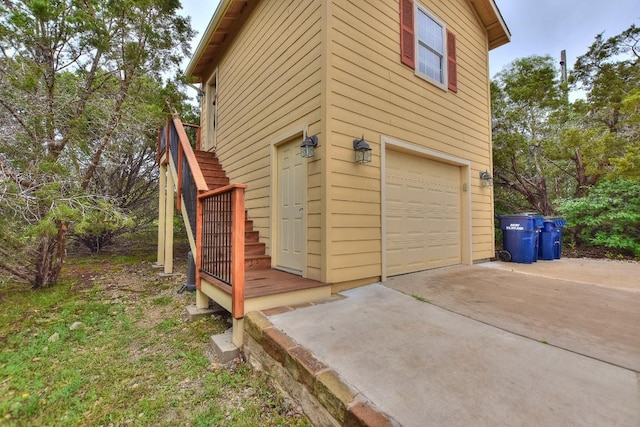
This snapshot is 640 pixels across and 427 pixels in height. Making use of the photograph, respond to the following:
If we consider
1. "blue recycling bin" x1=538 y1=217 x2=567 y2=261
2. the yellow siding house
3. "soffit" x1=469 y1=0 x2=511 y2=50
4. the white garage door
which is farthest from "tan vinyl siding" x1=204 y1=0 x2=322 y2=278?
"blue recycling bin" x1=538 y1=217 x2=567 y2=261

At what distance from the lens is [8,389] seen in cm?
210

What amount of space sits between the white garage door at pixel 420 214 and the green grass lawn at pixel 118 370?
2.49 metres

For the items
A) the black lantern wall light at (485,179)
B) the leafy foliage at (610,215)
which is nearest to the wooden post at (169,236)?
the black lantern wall light at (485,179)

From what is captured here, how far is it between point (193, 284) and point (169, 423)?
2797 millimetres

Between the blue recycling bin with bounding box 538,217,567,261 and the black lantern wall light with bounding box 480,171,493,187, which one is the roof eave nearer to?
the black lantern wall light with bounding box 480,171,493,187

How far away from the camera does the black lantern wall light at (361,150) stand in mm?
3346

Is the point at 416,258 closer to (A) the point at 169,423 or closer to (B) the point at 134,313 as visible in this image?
(A) the point at 169,423

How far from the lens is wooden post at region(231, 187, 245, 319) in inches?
96.5

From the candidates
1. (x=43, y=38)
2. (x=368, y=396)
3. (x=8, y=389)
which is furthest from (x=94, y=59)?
(x=368, y=396)

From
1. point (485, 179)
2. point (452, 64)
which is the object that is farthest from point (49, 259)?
point (485, 179)

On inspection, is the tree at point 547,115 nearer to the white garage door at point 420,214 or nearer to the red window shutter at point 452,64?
the red window shutter at point 452,64

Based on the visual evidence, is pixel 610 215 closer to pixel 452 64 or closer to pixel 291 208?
pixel 452 64

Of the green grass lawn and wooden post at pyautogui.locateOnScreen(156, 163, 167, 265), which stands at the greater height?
wooden post at pyautogui.locateOnScreen(156, 163, 167, 265)

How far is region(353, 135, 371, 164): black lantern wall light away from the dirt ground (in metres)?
1.58
